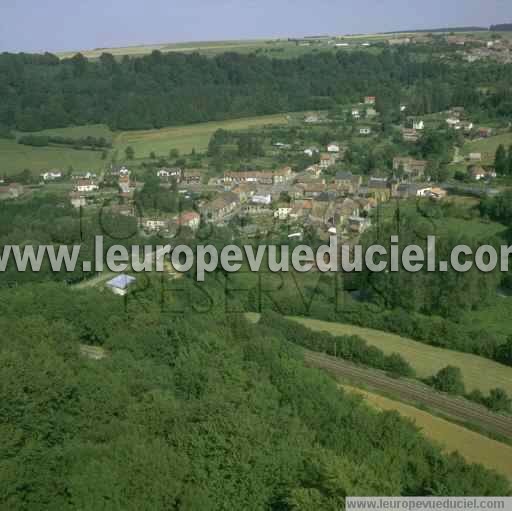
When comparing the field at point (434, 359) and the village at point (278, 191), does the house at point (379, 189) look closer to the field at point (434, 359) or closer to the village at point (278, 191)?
the village at point (278, 191)

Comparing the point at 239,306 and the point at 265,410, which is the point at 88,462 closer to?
the point at 265,410

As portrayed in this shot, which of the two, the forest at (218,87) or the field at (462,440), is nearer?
the field at (462,440)

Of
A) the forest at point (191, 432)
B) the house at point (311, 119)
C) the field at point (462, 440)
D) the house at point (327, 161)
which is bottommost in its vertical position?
the field at point (462, 440)

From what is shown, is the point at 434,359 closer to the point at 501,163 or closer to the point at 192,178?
the point at 501,163

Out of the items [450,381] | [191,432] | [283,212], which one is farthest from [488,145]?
[191,432]

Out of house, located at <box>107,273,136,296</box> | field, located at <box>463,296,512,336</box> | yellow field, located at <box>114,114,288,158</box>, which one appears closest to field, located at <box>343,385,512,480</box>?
field, located at <box>463,296,512,336</box>

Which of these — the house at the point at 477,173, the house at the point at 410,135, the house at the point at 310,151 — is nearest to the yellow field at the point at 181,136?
the house at the point at 310,151

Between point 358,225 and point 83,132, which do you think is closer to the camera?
point 358,225

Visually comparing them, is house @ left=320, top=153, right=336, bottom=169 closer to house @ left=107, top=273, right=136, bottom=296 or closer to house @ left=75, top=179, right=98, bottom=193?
house @ left=75, top=179, right=98, bottom=193
